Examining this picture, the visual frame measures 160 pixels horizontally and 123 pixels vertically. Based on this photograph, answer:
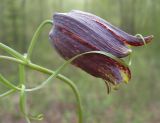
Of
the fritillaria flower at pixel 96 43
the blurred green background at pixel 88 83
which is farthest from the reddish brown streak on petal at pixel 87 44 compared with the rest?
the blurred green background at pixel 88 83

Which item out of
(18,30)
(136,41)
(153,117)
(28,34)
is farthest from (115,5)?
(136,41)

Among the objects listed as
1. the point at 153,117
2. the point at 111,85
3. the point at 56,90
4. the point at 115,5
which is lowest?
the point at 115,5

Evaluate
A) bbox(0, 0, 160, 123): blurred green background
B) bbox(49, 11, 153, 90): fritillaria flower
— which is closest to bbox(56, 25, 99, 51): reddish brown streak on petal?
bbox(49, 11, 153, 90): fritillaria flower

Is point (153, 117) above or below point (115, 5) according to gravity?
above

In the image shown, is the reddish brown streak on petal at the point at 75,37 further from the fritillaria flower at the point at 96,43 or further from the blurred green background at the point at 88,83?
the blurred green background at the point at 88,83

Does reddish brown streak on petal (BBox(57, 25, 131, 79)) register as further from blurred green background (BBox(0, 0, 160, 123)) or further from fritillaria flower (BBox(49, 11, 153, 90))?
blurred green background (BBox(0, 0, 160, 123))

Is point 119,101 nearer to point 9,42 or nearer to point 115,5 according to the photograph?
point 9,42
